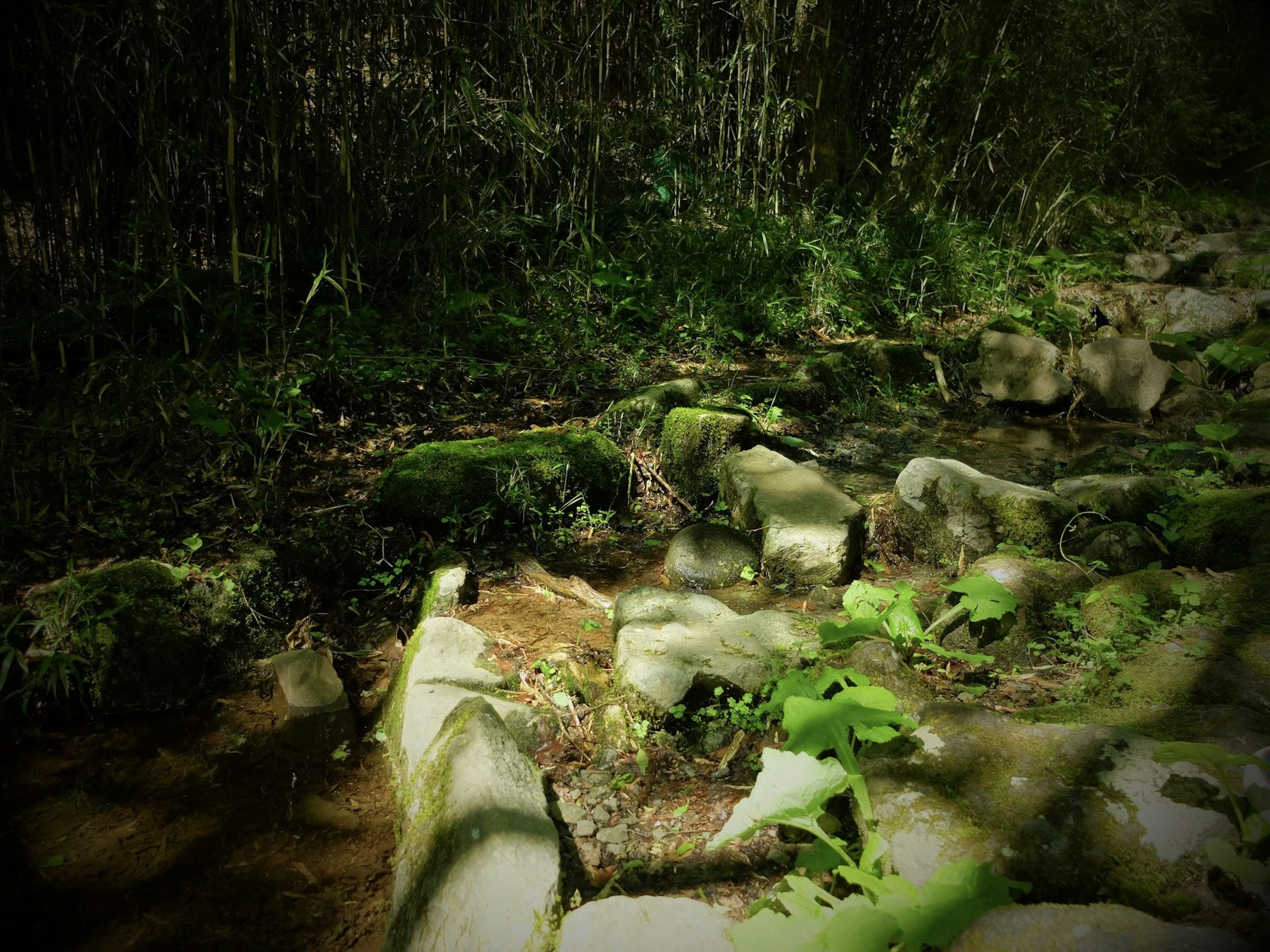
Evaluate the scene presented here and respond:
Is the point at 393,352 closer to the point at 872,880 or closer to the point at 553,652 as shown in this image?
the point at 553,652

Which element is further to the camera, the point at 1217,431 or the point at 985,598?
the point at 1217,431

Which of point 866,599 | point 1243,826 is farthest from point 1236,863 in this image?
point 866,599

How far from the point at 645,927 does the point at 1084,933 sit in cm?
65

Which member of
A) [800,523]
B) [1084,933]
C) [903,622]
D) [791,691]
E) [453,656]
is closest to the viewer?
[1084,933]

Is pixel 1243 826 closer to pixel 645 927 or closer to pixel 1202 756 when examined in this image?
pixel 1202 756

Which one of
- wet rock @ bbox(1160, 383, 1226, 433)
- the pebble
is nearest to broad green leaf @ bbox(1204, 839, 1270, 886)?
the pebble

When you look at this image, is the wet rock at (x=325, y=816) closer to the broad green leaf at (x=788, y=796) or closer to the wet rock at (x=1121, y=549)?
the broad green leaf at (x=788, y=796)

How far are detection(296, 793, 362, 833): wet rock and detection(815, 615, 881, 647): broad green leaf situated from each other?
1.19 meters

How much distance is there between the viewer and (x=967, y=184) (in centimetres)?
621

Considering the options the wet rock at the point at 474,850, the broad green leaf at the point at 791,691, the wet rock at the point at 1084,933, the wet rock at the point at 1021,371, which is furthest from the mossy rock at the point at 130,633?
the wet rock at the point at 1021,371

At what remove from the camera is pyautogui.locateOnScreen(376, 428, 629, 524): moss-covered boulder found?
282 centimetres

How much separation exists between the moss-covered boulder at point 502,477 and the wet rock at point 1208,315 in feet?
14.0

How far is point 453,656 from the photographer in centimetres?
211

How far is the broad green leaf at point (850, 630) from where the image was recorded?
74.0 inches
